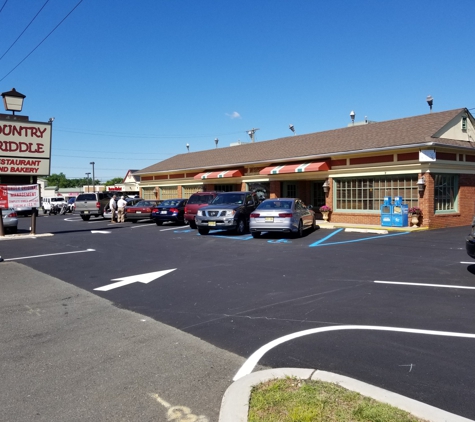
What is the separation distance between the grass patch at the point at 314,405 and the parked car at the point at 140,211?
915 inches

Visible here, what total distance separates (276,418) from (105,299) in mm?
5086

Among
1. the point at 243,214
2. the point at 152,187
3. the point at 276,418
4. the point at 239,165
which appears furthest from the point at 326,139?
the point at 276,418

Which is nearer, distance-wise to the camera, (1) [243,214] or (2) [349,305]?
(2) [349,305]

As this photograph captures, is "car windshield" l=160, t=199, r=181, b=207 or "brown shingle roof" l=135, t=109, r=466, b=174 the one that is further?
"car windshield" l=160, t=199, r=181, b=207

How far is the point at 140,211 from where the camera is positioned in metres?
26.9

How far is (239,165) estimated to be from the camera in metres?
28.8

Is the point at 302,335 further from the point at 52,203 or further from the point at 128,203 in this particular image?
the point at 52,203

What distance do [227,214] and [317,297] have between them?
34.4 ft

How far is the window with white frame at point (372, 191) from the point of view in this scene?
19984 millimetres

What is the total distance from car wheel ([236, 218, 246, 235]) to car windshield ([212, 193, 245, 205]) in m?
0.98

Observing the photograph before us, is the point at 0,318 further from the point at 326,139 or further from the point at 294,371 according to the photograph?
the point at 326,139

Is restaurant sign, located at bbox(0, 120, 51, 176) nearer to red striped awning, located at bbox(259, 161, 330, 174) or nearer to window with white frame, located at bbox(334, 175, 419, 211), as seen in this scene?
red striped awning, located at bbox(259, 161, 330, 174)

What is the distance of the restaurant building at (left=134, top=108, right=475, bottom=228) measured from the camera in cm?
1939

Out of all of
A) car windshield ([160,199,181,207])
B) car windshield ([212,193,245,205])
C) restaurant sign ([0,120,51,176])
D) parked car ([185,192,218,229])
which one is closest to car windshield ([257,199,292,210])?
car windshield ([212,193,245,205])
